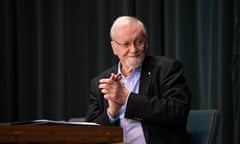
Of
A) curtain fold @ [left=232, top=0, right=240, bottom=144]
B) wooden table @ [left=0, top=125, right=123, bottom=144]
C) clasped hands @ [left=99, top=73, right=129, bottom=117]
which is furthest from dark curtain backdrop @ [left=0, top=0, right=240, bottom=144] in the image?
wooden table @ [left=0, top=125, right=123, bottom=144]

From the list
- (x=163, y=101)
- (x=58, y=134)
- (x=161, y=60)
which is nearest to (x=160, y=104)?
(x=163, y=101)

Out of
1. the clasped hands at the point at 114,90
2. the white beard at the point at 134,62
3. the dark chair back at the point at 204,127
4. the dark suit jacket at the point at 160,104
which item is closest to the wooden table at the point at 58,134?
the clasped hands at the point at 114,90

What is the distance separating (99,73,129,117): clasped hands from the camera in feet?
6.12

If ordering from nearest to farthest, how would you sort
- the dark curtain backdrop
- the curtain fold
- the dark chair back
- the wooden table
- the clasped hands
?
the wooden table < the clasped hands < the dark chair back < the curtain fold < the dark curtain backdrop

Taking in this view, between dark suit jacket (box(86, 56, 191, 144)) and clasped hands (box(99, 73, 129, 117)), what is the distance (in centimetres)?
5

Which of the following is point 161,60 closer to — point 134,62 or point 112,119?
point 134,62

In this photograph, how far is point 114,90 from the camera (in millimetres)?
1896

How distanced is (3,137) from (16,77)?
7.05ft

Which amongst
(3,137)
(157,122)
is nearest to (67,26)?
(157,122)

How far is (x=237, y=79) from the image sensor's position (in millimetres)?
2848

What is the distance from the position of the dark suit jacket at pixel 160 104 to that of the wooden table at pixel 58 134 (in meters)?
0.50

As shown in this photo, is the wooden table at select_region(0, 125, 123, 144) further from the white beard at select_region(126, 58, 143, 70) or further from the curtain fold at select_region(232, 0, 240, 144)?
the curtain fold at select_region(232, 0, 240, 144)

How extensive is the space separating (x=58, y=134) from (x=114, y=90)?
496 mm

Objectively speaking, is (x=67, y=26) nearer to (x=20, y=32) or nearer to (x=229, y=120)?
(x=20, y=32)
